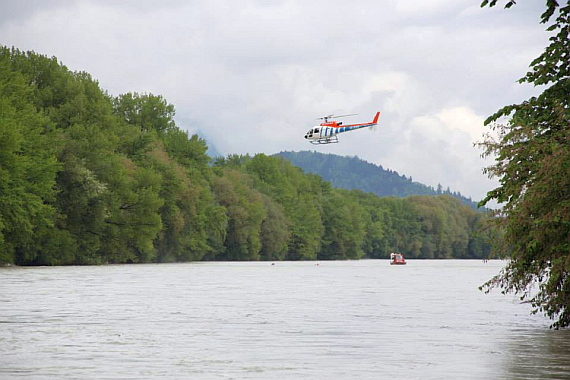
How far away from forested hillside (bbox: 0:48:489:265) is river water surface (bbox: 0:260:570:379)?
40.3 metres

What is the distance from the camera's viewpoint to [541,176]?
21297 mm

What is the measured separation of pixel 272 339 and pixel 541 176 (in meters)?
6.90

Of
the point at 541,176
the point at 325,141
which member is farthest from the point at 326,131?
the point at 541,176

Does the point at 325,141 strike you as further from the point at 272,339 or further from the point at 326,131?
the point at 272,339

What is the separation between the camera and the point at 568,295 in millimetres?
22922

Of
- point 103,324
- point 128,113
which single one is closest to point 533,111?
point 103,324

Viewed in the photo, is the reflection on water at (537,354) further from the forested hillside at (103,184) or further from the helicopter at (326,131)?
the helicopter at (326,131)

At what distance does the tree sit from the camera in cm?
2098

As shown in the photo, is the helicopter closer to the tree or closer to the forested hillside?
the forested hillside

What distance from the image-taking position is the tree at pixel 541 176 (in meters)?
21.0

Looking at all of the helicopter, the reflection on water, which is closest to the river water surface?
the reflection on water

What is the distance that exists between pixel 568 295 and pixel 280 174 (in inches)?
5983

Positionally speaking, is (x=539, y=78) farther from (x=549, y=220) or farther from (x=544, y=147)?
(x=549, y=220)

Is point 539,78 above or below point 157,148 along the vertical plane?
below
